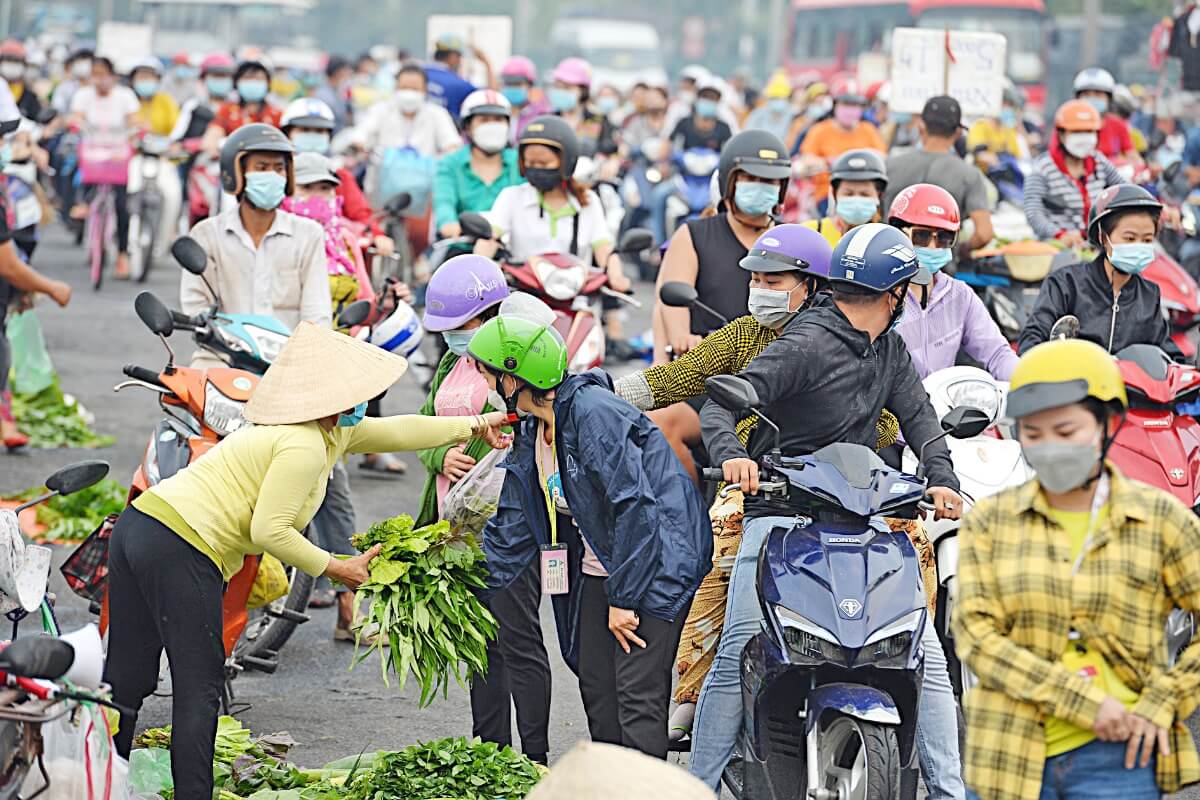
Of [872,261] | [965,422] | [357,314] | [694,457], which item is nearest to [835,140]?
[357,314]

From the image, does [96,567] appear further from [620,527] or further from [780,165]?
[780,165]

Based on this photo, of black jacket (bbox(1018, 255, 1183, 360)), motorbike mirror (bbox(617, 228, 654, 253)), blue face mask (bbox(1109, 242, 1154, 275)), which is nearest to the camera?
blue face mask (bbox(1109, 242, 1154, 275))

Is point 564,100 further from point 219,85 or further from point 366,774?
point 366,774

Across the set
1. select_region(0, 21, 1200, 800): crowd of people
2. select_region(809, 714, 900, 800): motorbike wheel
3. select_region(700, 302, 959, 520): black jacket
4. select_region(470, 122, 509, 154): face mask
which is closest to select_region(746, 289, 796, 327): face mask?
select_region(0, 21, 1200, 800): crowd of people

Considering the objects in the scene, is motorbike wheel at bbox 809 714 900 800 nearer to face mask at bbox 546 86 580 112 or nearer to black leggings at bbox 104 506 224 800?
black leggings at bbox 104 506 224 800

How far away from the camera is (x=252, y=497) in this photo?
5660 mm

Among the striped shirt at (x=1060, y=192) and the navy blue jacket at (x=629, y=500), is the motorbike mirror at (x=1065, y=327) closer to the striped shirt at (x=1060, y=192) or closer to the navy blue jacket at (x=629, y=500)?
the navy blue jacket at (x=629, y=500)

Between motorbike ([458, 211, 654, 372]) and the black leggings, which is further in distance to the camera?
motorbike ([458, 211, 654, 372])

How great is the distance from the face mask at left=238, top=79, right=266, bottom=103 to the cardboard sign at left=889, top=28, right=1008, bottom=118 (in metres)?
5.12

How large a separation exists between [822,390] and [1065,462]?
67.0 inches

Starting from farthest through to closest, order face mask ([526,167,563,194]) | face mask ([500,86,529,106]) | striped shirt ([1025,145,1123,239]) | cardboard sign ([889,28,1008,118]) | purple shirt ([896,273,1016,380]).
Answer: face mask ([500,86,529,106])
cardboard sign ([889,28,1008,118])
striped shirt ([1025,145,1123,239])
face mask ([526,167,563,194])
purple shirt ([896,273,1016,380])

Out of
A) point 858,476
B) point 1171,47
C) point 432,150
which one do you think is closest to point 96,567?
point 858,476

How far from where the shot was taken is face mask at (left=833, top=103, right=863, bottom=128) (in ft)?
65.9

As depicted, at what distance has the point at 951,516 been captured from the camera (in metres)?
5.75
